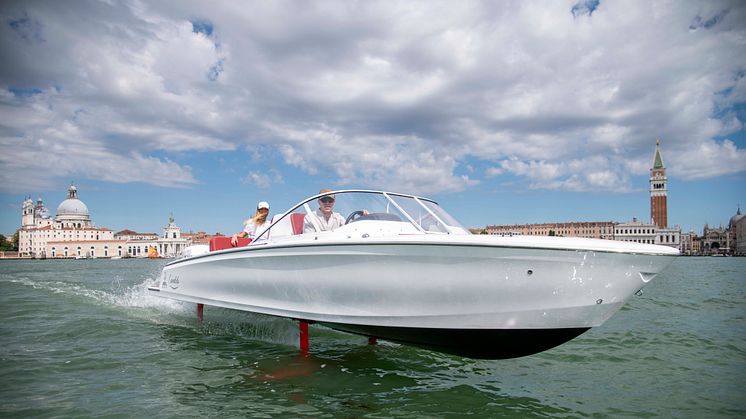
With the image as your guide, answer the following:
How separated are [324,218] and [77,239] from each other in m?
157

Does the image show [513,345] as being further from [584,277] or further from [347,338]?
[347,338]

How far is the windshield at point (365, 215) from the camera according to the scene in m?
6.01

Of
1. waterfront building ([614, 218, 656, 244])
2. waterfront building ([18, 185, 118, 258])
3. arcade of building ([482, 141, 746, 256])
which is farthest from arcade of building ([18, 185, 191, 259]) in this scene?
waterfront building ([614, 218, 656, 244])

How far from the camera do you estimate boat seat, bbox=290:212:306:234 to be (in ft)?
21.8

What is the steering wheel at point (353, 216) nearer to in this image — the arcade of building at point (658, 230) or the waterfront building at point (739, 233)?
the arcade of building at point (658, 230)

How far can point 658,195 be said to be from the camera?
151875 mm

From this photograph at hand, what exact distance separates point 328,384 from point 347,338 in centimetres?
288

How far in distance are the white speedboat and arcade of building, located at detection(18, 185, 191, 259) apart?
13441 centimetres

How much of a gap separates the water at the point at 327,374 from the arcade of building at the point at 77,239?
131377mm

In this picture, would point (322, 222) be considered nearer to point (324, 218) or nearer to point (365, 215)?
point (324, 218)

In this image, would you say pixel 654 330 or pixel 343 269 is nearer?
pixel 343 269

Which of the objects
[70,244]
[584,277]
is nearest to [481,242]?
[584,277]

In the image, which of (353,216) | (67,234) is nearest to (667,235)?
(353,216)

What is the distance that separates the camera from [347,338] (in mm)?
8695
